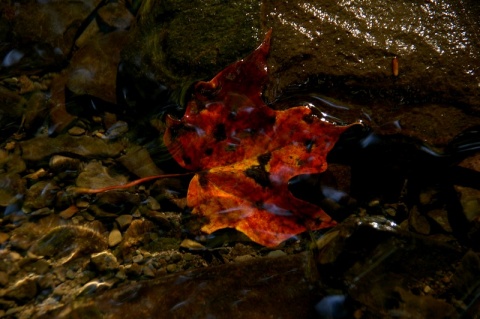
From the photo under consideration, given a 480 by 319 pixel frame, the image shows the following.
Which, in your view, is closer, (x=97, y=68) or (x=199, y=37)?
(x=199, y=37)

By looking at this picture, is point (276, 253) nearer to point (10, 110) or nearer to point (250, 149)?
point (250, 149)

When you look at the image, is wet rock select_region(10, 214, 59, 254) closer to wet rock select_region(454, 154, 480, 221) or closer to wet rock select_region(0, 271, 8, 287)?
wet rock select_region(0, 271, 8, 287)

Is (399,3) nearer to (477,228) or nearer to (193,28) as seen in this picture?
(193,28)

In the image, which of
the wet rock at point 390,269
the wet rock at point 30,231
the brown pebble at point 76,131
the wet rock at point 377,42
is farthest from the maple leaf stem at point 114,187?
the wet rock at point 390,269

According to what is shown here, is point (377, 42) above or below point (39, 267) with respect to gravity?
above

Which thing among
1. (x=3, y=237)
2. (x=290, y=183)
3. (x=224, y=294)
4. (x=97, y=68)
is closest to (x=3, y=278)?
(x=3, y=237)
